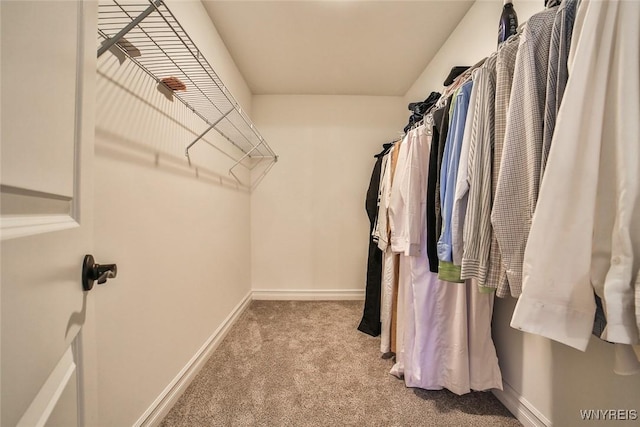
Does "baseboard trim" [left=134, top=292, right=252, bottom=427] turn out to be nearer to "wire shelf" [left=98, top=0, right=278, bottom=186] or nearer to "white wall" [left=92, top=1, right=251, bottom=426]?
"white wall" [left=92, top=1, right=251, bottom=426]

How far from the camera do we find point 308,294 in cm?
252

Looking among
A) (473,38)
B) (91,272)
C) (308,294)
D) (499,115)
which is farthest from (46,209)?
(308,294)

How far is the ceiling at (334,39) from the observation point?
4.67ft

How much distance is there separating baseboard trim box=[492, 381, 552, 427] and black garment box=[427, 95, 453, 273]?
2.44 feet

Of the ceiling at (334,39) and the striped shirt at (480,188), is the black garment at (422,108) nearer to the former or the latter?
the ceiling at (334,39)

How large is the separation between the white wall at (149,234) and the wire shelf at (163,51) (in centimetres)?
7

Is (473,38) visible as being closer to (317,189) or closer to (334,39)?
(334,39)

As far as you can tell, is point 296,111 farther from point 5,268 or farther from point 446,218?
point 5,268

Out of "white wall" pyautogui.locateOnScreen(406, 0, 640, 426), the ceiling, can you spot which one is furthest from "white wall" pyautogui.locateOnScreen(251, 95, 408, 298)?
"white wall" pyautogui.locateOnScreen(406, 0, 640, 426)

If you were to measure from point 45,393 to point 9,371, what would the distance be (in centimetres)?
11

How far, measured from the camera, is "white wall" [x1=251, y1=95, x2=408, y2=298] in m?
2.49

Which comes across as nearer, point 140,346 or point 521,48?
point 521,48

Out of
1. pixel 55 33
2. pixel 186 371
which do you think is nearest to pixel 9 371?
pixel 55 33

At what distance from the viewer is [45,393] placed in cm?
37
